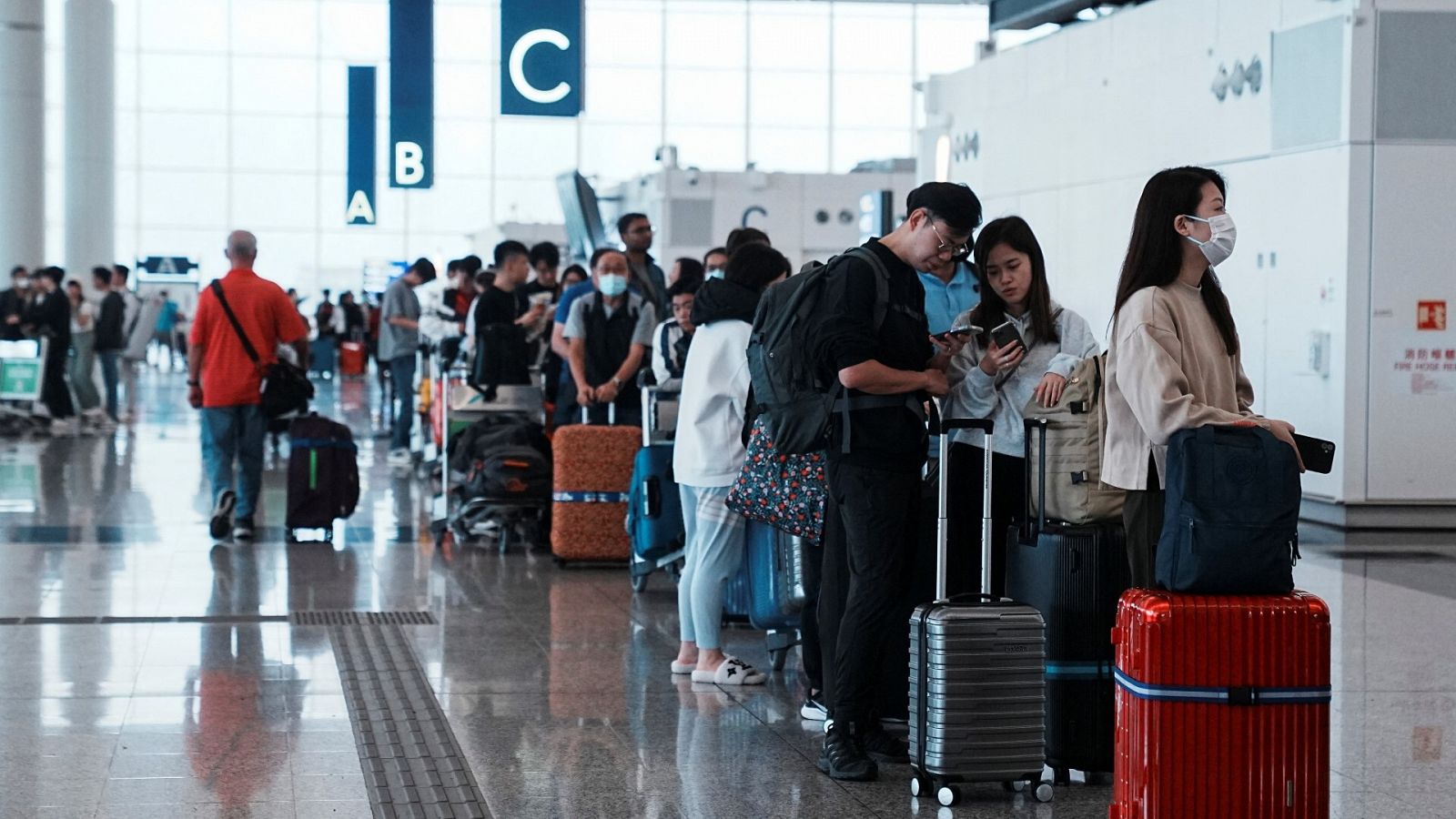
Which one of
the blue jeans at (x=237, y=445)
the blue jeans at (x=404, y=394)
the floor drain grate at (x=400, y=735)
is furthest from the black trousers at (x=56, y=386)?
the floor drain grate at (x=400, y=735)

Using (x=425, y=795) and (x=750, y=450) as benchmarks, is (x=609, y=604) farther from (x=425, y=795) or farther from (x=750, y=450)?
(x=425, y=795)

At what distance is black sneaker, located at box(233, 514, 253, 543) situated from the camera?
34.5 ft

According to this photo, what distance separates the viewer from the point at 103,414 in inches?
811

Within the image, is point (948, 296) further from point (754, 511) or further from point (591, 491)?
point (591, 491)

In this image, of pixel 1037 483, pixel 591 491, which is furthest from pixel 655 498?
pixel 1037 483

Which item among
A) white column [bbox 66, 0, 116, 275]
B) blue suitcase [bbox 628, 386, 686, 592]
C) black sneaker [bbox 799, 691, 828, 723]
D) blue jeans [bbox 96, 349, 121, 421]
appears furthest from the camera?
white column [bbox 66, 0, 116, 275]

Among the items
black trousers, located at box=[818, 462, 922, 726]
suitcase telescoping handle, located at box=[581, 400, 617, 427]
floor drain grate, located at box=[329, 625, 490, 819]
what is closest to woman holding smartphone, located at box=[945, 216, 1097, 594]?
black trousers, located at box=[818, 462, 922, 726]

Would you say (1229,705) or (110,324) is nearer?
(1229,705)

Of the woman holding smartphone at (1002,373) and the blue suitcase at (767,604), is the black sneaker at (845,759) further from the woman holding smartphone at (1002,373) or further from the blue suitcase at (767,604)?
the blue suitcase at (767,604)

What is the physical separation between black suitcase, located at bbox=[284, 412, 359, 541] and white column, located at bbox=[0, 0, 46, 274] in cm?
1815

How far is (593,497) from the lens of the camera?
30.8 ft

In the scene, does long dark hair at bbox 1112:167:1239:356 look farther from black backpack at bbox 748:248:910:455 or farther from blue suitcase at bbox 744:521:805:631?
blue suitcase at bbox 744:521:805:631

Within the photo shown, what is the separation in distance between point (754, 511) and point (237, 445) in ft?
18.4

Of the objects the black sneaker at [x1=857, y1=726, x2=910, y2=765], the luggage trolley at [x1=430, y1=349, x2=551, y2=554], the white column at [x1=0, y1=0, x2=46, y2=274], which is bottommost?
the black sneaker at [x1=857, y1=726, x2=910, y2=765]
